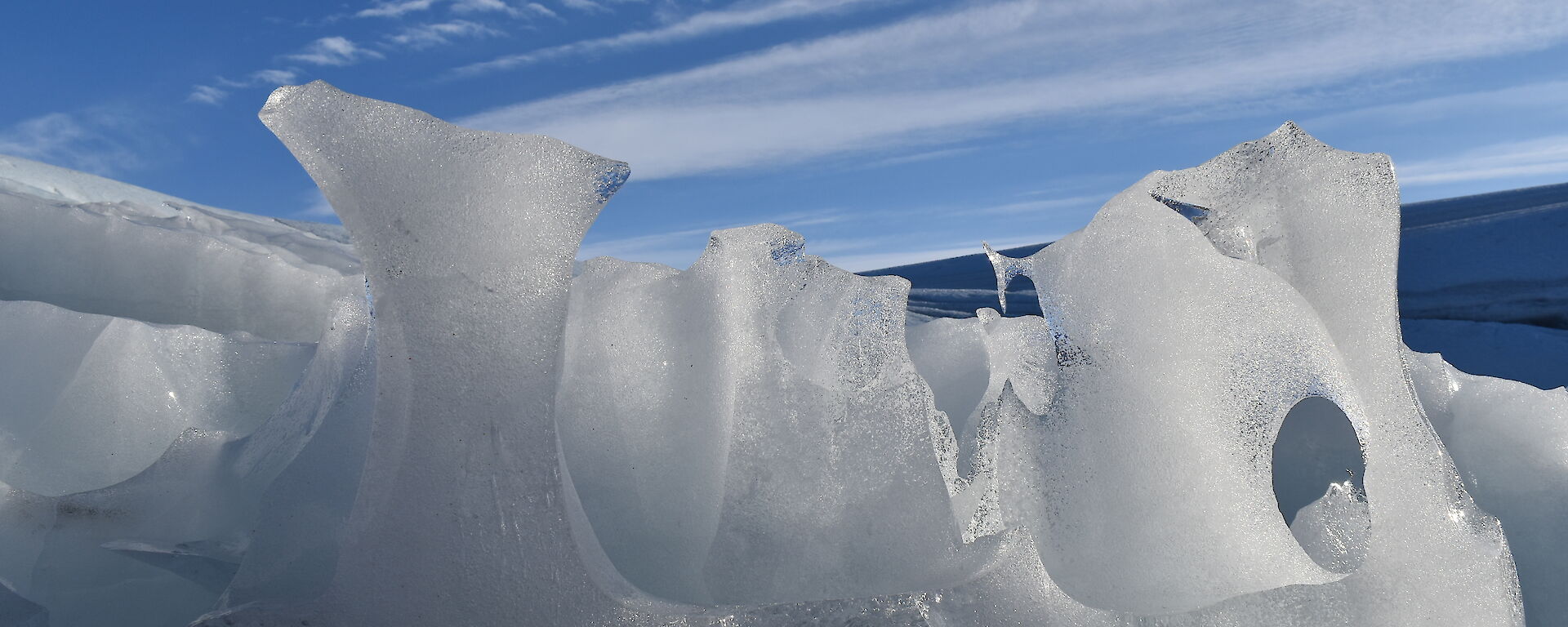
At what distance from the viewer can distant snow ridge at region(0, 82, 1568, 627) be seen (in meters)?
0.92

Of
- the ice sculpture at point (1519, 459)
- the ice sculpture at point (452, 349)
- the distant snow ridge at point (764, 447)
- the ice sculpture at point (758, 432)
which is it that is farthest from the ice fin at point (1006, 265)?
the ice sculpture at point (1519, 459)

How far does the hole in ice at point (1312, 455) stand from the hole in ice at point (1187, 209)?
400 mm

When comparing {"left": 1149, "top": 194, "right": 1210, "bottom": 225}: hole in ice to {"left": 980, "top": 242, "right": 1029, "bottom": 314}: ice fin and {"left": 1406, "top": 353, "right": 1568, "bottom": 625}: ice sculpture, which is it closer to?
{"left": 980, "top": 242, "right": 1029, "bottom": 314}: ice fin

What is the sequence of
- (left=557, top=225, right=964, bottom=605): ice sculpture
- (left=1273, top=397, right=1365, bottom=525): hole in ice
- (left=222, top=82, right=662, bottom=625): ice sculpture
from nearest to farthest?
(left=222, top=82, right=662, bottom=625): ice sculpture, (left=557, top=225, right=964, bottom=605): ice sculpture, (left=1273, top=397, right=1365, bottom=525): hole in ice

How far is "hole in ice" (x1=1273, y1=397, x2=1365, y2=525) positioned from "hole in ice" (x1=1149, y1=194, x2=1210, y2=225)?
0.40 meters

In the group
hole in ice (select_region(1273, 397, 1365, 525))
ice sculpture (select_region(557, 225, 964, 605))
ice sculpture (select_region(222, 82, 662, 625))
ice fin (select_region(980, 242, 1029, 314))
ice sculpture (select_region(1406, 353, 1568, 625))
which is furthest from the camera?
hole in ice (select_region(1273, 397, 1365, 525))

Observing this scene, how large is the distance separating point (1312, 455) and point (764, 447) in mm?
914

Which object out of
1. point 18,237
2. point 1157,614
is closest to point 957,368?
point 1157,614

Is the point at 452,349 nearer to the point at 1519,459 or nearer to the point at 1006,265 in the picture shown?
the point at 1006,265

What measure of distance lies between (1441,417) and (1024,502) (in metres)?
0.89

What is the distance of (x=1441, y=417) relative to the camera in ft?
5.21

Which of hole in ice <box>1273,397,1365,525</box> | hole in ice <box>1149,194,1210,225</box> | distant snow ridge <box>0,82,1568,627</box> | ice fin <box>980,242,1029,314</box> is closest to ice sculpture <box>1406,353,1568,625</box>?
distant snow ridge <box>0,82,1568,627</box>

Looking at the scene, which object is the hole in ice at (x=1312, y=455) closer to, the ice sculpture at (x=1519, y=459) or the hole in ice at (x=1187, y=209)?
the ice sculpture at (x=1519, y=459)

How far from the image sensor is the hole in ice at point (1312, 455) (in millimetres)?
1482
